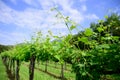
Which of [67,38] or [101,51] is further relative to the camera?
[67,38]

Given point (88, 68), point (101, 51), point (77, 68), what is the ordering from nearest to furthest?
1. point (101, 51)
2. point (88, 68)
3. point (77, 68)

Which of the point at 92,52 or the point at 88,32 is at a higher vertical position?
A: the point at 88,32

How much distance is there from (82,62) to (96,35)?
0.47 meters

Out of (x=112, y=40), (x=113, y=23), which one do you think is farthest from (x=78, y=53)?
(x=113, y=23)

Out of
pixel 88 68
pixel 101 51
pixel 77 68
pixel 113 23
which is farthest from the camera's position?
pixel 113 23

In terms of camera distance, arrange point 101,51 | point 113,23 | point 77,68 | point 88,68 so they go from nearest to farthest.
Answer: point 101,51 → point 88,68 → point 77,68 → point 113,23

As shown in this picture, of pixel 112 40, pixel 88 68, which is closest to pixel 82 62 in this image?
pixel 88 68

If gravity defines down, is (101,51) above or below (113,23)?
below

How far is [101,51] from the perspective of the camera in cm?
→ 248

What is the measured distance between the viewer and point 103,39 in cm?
271

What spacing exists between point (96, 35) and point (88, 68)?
1.72 feet

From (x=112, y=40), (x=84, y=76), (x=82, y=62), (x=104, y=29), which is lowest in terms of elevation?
(x=84, y=76)

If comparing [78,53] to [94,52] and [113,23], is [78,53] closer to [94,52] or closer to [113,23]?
[94,52]

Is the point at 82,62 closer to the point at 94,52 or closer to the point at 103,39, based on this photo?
the point at 94,52
